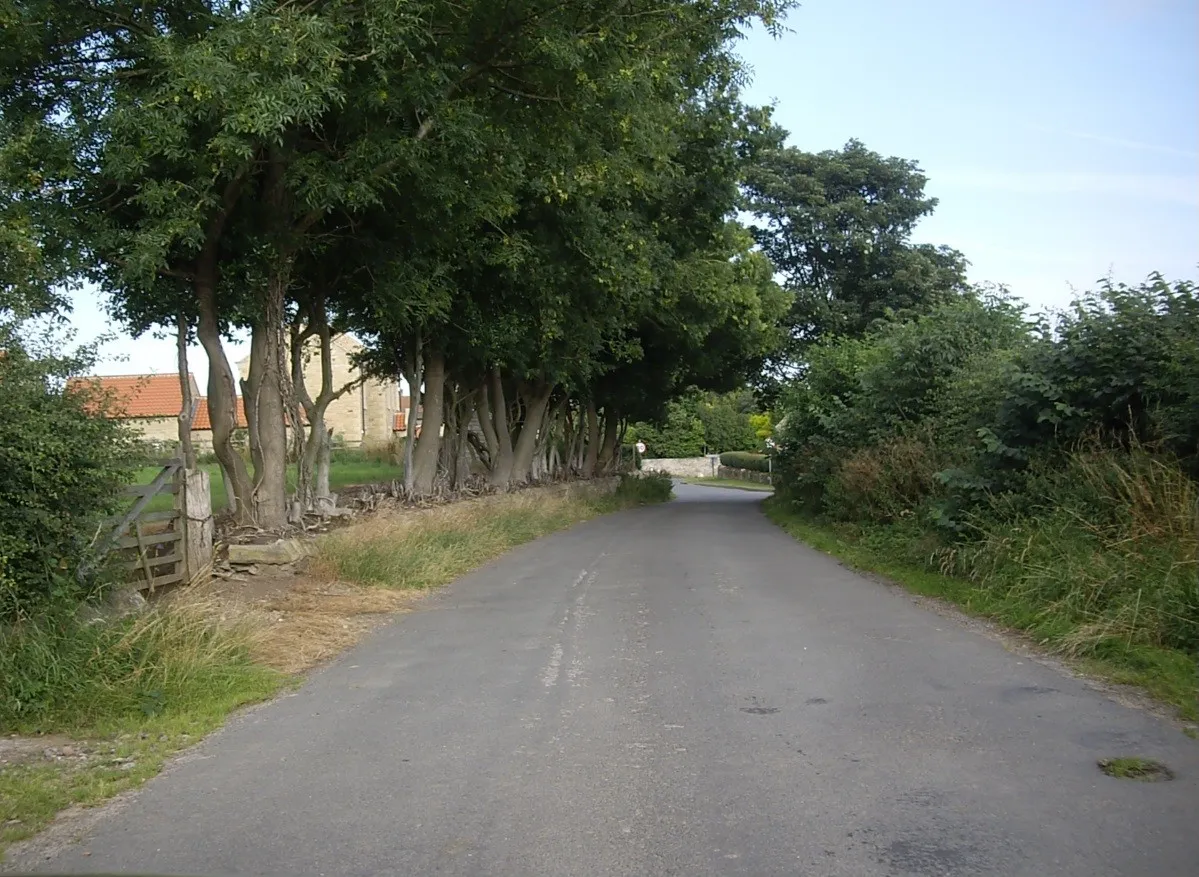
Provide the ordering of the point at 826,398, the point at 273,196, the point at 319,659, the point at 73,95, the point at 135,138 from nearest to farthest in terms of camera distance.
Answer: the point at 319,659
the point at 135,138
the point at 73,95
the point at 273,196
the point at 826,398

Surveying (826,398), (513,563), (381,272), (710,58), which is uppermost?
(710,58)

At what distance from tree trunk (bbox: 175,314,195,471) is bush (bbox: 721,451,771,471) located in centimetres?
5336

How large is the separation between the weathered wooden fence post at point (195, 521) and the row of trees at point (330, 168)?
2.18 m


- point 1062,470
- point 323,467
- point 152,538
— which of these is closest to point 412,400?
point 323,467

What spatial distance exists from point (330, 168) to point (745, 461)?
63030 mm

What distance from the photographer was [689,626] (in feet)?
33.0

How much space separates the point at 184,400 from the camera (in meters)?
13.8

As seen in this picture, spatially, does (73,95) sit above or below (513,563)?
above

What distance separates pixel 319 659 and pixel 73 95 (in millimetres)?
7080

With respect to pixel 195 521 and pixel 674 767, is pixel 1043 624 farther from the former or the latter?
pixel 195 521

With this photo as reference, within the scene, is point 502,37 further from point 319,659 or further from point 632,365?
point 632,365

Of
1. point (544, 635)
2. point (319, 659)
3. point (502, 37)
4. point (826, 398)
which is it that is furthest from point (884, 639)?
point (826, 398)

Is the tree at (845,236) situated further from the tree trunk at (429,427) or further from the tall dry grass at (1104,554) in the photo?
the tall dry grass at (1104,554)

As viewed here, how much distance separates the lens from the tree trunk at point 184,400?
1278 cm
